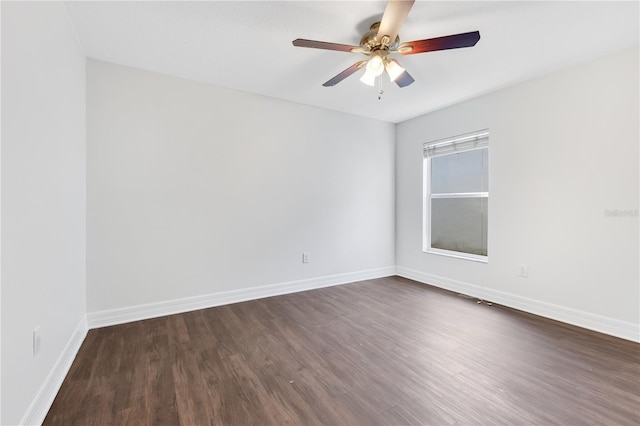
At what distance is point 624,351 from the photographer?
6.98 ft

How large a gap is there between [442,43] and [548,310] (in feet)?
9.07

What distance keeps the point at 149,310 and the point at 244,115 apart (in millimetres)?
2335

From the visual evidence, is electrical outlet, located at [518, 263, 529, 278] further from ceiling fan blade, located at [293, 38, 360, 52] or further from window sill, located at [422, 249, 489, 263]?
ceiling fan blade, located at [293, 38, 360, 52]

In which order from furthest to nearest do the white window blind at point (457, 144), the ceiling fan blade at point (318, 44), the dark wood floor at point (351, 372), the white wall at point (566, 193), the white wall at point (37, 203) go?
the white window blind at point (457, 144) < the white wall at point (566, 193) < the ceiling fan blade at point (318, 44) < the dark wood floor at point (351, 372) < the white wall at point (37, 203)

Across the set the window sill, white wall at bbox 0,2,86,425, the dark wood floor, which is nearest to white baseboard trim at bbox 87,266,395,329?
the dark wood floor

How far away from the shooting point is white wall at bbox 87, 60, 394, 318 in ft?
8.60

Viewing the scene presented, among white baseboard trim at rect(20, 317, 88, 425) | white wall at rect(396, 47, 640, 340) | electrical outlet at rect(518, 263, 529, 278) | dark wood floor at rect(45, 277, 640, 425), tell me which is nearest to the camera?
white baseboard trim at rect(20, 317, 88, 425)

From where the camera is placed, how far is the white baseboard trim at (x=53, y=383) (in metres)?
1.36

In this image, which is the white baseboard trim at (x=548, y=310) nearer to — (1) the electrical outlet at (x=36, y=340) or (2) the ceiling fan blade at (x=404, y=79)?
(2) the ceiling fan blade at (x=404, y=79)

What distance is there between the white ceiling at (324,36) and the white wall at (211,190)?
1.18 ft

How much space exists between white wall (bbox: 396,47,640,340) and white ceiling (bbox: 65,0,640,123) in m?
0.29

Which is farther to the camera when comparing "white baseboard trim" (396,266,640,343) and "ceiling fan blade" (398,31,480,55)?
"white baseboard trim" (396,266,640,343)

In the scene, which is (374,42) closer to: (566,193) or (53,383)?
(566,193)

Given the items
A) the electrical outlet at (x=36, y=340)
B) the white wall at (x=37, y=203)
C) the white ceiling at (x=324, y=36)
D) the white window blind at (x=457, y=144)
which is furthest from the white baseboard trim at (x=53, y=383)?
the white window blind at (x=457, y=144)
